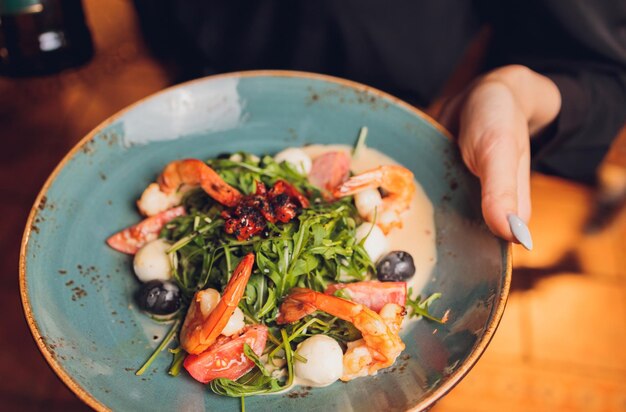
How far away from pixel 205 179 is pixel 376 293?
0.46 metres

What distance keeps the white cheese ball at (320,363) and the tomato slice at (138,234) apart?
480 mm

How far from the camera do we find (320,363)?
1.10 metres

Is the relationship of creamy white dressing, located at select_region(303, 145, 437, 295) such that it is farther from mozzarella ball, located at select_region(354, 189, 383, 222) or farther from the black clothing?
the black clothing

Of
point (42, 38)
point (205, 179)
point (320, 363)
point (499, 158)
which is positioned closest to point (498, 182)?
point (499, 158)

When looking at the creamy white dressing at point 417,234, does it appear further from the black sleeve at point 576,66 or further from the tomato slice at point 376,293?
the black sleeve at point 576,66

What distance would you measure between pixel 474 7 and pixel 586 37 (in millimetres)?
423

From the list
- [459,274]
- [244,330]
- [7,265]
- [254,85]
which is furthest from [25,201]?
[459,274]

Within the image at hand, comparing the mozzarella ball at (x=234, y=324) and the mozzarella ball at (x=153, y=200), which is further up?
the mozzarella ball at (x=153, y=200)

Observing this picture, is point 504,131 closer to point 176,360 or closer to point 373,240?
point 373,240

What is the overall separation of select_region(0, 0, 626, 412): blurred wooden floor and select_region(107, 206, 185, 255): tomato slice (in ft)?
2.69

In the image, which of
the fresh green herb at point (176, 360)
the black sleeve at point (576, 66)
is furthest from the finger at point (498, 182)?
the fresh green herb at point (176, 360)

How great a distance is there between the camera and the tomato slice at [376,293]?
1221mm

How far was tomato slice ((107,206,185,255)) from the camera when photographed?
4.44 feet

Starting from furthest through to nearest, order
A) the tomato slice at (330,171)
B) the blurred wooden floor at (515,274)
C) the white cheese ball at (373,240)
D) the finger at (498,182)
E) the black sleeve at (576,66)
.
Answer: the blurred wooden floor at (515,274), the black sleeve at (576,66), the tomato slice at (330,171), the white cheese ball at (373,240), the finger at (498,182)
